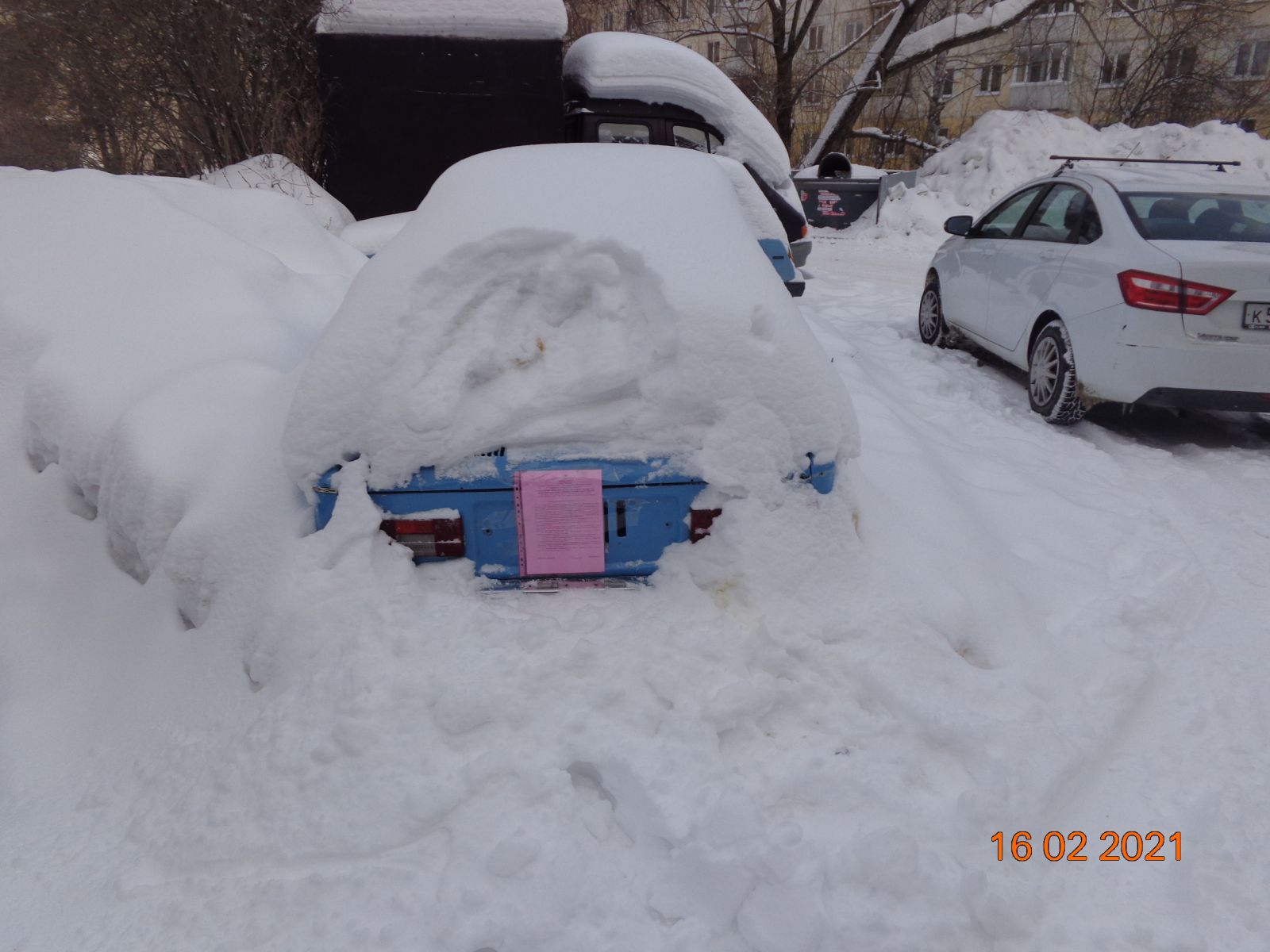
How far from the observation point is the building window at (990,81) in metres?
28.7

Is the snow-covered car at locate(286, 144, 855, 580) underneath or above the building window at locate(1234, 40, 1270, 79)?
A: underneath

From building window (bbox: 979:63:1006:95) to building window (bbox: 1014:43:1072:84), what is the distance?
695 millimetres

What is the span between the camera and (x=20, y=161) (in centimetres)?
968

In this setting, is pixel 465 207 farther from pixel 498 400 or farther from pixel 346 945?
pixel 346 945

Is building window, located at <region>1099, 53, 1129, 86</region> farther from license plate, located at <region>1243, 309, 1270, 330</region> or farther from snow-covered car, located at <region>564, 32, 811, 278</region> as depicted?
license plate, located at <region>1243, 309, 1270, 330</region>

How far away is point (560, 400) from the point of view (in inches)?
101

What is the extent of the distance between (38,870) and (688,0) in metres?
24.2

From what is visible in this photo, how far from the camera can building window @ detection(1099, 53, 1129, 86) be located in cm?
2338

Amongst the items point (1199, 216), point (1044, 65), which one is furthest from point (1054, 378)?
point (1044, 65)

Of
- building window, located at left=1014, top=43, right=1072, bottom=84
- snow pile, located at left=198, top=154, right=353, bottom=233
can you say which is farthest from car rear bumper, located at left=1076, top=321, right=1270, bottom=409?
building window, located at left=1014, top=43, right=1072, bottom=84

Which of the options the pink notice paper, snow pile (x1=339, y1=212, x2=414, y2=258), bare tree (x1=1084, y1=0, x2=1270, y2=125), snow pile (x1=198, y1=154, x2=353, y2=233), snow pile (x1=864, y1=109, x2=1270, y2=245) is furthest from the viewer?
bare tree (x1=1084, y1=0, x2=1270, y2=125)

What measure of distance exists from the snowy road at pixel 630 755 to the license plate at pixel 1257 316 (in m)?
2.00

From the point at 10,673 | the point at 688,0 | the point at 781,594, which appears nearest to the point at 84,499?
the point at 10,673
